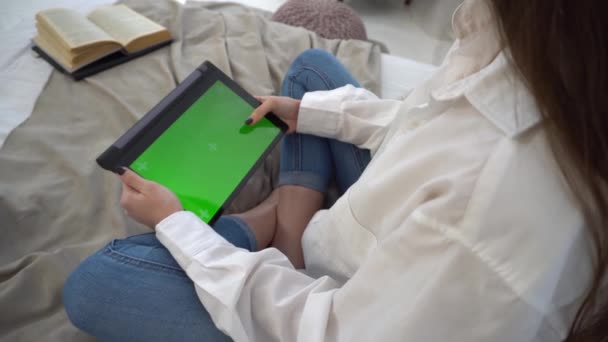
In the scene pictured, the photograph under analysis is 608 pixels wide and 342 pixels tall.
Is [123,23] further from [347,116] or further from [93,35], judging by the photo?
[347,116]

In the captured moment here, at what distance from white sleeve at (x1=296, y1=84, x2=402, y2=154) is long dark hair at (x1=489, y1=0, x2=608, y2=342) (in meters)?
0.41

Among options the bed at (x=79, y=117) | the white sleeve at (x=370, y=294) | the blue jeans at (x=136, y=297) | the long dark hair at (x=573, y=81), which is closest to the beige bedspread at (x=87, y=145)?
the bed at (x=79, y=117)

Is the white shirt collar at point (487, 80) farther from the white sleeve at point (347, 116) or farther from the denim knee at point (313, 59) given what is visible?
the denim knee at point (313, 59)

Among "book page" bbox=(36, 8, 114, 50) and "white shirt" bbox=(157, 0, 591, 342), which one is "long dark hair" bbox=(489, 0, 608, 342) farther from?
"book page" bbox=(36, 8, 114, 50)

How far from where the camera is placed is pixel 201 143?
0.68 m

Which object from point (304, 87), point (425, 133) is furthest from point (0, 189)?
point (425, 133)

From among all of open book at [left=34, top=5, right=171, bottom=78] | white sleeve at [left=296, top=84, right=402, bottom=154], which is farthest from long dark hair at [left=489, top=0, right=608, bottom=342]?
open book at [left=34, top=5, right=171, bottom=78]

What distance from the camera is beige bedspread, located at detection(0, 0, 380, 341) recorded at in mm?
648

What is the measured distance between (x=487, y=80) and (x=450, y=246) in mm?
165

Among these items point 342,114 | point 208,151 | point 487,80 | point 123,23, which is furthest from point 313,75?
point 123,23

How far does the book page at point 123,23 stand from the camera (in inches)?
42.2

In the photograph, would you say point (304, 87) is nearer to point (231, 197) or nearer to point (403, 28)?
point (231, 197)

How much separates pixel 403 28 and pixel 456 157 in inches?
83.9

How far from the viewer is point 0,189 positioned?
73cm
